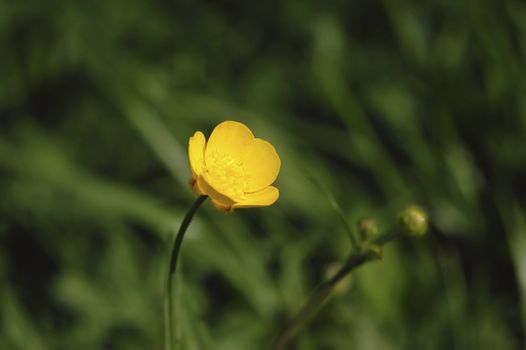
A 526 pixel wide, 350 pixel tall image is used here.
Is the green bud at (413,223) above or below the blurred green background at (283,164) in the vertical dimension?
above

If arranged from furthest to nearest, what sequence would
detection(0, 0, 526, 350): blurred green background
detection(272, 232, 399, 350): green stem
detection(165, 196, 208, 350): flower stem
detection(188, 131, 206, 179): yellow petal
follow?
detection(0, 0, 526, 350): blurred green background < detection(272, 232, 399, 350): green stem < detection(188, 131, 206, 179): yellow petal < detection(165, 196, 208, 350): flower stem

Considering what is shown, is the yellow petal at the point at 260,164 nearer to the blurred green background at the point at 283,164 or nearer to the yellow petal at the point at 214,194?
the yellow petal at the point at 214,194

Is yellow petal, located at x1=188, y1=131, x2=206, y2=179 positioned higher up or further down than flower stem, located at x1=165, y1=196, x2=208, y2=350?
higher up

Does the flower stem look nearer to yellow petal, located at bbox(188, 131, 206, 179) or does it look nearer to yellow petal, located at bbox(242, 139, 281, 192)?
yellow petal, located at bbox(188, 131, 206, 179)

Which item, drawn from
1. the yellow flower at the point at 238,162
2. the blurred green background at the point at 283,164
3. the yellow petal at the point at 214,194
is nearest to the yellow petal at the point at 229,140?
the yellow flower at the point at 238,162

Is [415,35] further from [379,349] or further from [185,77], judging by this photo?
[379,349]

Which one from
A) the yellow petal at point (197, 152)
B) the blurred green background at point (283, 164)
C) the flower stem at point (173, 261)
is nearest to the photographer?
the flower stem at point (173, 261)

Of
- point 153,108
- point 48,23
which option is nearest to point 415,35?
point 153,108

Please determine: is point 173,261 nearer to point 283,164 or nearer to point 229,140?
point 229,140

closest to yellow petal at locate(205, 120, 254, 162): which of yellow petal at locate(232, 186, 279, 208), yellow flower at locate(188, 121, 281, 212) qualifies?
yellow flower at locate(188, 121, 281, 212)
